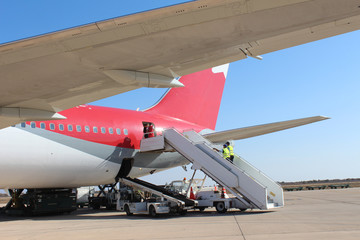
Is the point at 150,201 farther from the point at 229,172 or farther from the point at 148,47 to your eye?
the point at 148,47

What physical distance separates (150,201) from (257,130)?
5990 millimetres

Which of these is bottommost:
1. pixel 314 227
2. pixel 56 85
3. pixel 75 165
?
pixel 314 227

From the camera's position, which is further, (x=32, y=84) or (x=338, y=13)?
(x=32, y=84)

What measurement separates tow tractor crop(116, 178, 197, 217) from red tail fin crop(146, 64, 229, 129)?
20.2 feet

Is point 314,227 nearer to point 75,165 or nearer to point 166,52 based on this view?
point 166,52

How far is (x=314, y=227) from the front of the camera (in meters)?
8.25

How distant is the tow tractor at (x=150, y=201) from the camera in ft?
42.9

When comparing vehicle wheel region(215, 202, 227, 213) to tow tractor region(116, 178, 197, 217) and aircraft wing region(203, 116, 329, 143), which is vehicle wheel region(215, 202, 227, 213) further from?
aircraft wing region(203, 116, 329, 143)

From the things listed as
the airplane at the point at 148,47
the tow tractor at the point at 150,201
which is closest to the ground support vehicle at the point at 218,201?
the tow tractor at the point at 150,201

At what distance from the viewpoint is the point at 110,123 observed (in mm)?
16156

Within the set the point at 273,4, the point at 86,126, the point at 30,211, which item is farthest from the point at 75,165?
the point at 273,4

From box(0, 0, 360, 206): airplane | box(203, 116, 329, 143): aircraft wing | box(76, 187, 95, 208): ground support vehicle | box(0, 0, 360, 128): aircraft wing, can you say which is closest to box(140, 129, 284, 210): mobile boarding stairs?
box(203, 116, 329, 143): aircraft wing

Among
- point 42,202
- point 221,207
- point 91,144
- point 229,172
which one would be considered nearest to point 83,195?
point 42,202

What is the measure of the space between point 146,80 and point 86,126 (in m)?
10.6
